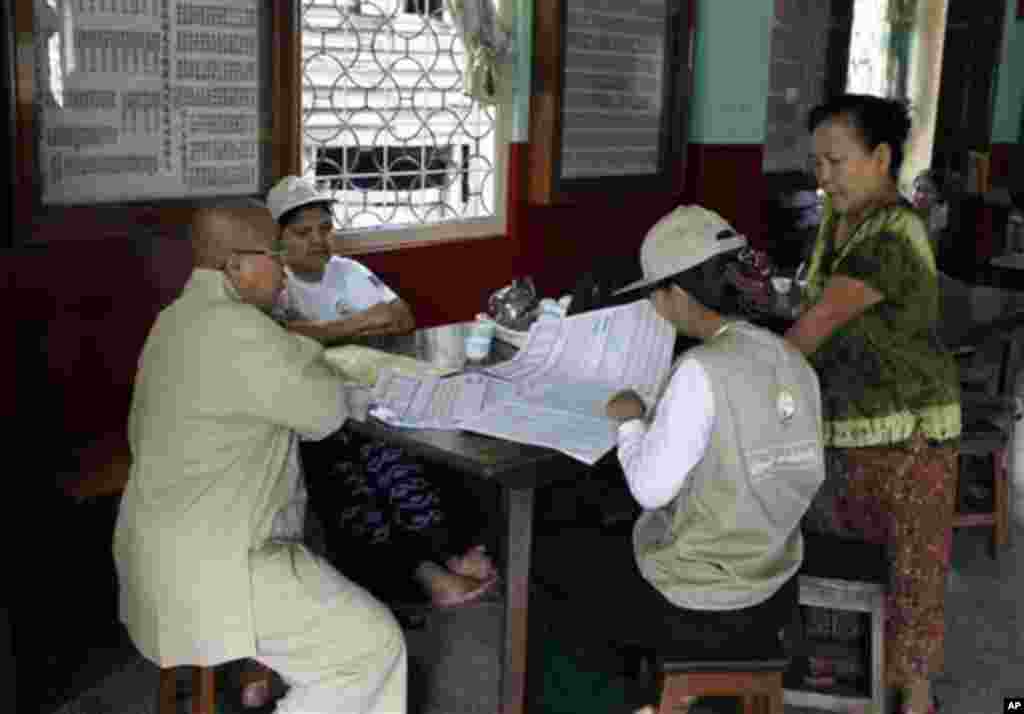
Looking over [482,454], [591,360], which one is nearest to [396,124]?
[591,360]

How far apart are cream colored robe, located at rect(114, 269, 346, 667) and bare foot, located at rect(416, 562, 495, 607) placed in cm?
63

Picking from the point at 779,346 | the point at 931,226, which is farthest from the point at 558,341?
the point at 931,226

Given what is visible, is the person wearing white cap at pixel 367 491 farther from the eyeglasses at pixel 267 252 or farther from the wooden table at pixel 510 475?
the eyeglasses at pixel 267 252

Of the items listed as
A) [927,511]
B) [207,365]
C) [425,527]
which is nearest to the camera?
[207,365]

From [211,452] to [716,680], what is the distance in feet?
2.90

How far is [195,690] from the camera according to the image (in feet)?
6.74

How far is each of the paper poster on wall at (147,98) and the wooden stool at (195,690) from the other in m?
1.22

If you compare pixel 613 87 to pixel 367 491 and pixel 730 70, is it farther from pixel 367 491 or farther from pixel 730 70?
pixel 367 491

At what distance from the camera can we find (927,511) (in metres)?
2.27

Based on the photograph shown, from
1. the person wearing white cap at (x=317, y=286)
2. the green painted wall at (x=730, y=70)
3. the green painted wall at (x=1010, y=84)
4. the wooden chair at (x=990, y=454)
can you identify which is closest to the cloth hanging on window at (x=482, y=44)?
the person wearing white cap at (x=317, y=286)

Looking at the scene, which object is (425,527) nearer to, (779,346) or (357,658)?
(357,658)

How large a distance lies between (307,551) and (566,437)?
1.59 feet

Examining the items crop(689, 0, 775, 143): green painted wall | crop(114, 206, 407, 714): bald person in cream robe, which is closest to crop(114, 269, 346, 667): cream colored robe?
crop(114, 206, 407, 714): bald person in cream robe

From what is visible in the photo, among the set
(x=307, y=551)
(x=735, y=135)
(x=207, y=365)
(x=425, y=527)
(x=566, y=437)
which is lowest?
(x=425, y=527)
